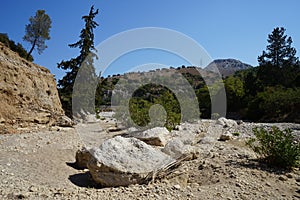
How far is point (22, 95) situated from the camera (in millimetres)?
10727

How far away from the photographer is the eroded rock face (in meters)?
3.84

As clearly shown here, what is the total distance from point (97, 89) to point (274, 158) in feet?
59.5

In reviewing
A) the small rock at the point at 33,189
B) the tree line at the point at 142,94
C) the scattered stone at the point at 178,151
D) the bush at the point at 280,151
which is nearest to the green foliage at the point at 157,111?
the tree line at the point at 142,94

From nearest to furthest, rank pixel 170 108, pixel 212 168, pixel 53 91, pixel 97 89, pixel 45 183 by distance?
pixel 45 183 → pixel 212 168 → pixel 170 108 → pixel 53 91 → pixel 97 89

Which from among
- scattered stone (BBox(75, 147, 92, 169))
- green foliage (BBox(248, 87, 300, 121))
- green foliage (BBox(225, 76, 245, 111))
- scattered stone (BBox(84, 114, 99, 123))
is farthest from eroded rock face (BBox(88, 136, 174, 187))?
green foliage (BBox(225, 76, 245, 111))

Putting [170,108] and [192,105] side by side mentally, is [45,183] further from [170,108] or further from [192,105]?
[192,105]

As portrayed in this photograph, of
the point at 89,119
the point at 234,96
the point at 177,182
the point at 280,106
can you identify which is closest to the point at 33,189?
the point at 177,182

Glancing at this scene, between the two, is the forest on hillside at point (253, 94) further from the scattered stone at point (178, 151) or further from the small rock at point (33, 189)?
the small rock at point (33, 189)

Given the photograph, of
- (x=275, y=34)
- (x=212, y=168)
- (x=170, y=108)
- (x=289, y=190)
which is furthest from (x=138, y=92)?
(x=275, y=34)

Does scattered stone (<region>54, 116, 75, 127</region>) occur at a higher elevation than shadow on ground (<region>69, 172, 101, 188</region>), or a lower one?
higher

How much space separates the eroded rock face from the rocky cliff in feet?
22.9

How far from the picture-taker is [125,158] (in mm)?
4074

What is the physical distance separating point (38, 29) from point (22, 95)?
17.4 metres

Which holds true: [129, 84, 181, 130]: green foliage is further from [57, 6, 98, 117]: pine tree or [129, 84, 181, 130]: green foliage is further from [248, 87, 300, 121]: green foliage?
[248, 87, 300, 121]: green foliage
